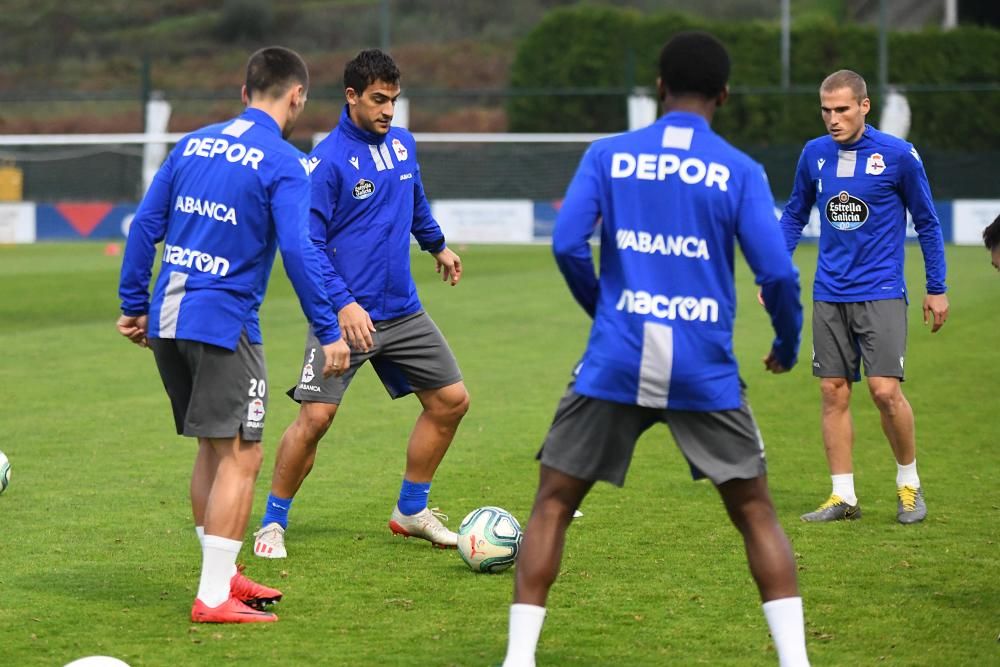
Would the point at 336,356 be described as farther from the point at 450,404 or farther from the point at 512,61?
the point at 512,61

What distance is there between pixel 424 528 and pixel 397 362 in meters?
0.79

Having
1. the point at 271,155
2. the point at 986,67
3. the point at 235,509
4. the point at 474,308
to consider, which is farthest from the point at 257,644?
the point at 986,67

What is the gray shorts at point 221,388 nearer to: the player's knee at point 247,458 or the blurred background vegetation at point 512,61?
the player's knee at point 247,458

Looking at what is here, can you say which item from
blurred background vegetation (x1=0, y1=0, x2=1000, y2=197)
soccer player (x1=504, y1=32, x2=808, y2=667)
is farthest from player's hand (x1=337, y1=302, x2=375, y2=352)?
blurred background vegetation (x1=0, y1=0, x2=1000, y2=197)

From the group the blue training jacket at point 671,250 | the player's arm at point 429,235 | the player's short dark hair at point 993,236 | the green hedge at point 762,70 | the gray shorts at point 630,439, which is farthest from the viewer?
the green hedge at point 762,70

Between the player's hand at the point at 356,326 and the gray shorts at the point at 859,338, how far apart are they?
244 cm

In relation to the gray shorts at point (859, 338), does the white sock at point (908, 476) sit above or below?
below

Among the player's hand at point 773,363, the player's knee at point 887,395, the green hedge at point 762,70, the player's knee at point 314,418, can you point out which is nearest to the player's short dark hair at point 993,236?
the player's hand at point 773,363

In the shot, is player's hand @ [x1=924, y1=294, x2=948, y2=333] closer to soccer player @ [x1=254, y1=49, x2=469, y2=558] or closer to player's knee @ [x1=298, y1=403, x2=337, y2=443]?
soccer player @ [x1=254, y1=49, x2=469, y2=558]

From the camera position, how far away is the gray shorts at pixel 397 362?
6.70m

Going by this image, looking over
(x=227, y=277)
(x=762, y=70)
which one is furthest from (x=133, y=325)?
(x=762, y=70)

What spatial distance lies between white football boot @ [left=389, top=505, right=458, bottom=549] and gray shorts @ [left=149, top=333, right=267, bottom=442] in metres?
1.51

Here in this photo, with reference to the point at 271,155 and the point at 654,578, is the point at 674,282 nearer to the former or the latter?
the point at 271,155

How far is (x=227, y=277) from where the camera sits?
552 centimetres
